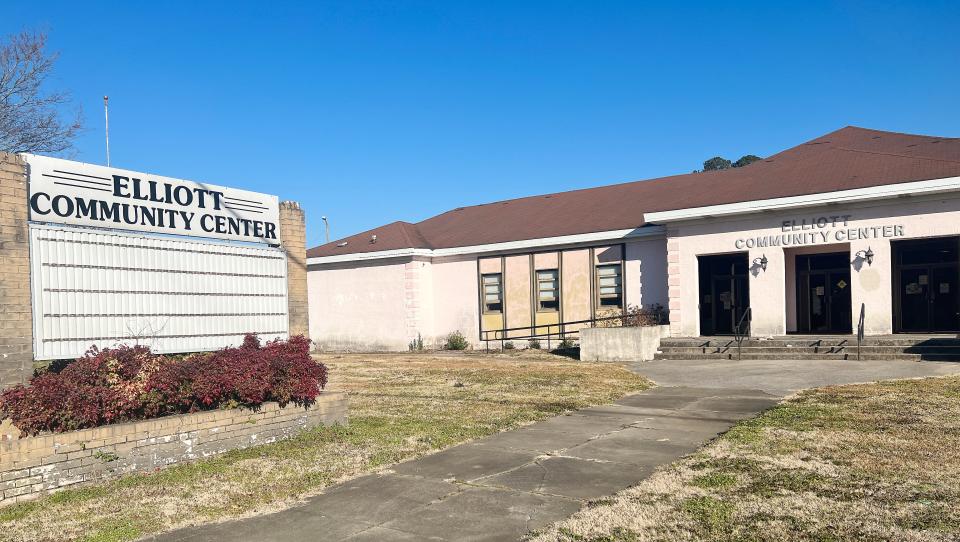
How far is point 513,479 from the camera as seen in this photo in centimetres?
738

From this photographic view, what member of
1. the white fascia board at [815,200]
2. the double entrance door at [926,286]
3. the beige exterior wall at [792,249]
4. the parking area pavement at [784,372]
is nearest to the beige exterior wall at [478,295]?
the white fascia board at [815,200]

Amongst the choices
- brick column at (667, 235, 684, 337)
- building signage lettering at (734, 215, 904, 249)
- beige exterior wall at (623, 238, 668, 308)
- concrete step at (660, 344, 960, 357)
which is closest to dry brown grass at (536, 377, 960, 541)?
concrete step at (660, 344, 960, 357)

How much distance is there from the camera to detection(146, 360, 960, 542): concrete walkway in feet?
19.5

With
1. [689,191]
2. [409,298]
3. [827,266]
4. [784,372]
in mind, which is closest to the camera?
[784,372]

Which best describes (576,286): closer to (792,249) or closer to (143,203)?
(792,249)

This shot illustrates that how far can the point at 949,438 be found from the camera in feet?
27.7

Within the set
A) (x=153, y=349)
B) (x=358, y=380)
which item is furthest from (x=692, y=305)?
(x=153, y=349)

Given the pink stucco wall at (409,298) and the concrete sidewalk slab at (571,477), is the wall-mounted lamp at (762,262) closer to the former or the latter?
the pink stucco wall at (409,298)

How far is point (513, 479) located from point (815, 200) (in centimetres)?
1554

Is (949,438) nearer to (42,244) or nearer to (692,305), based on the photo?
(42,244)

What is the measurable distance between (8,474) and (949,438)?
33.7 feet

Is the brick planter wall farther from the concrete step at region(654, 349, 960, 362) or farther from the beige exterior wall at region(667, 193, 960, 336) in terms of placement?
the beige exterior wall at region(667, 193, 960, 336)

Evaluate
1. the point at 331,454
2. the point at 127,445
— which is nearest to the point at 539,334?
the point at 331,454

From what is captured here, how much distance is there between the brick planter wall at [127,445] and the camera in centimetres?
707
